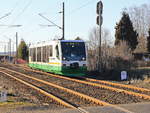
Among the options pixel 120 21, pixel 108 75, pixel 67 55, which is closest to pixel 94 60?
pixel 108 75

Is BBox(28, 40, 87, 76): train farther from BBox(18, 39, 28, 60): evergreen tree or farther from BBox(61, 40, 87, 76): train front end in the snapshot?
BBox(18, 39, 28, 60): evergreen tree

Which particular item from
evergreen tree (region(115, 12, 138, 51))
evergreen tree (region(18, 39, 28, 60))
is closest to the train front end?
evergreen tree (region(115, 12, 138, 51))

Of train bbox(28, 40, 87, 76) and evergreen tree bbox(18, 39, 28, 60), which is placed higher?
evergreen tree bbox(18, 39, 28, 60)

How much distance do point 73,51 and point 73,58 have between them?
0.65 meters

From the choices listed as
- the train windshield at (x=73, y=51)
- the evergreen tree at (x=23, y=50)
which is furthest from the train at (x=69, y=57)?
the evergreen tree at (x=23, y=50)

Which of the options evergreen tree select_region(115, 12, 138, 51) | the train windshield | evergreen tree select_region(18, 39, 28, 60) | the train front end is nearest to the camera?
the train front end

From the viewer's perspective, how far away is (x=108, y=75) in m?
26.5

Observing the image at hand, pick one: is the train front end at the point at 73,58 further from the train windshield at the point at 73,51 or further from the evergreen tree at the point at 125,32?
the evergreen tree at the point at 125,32

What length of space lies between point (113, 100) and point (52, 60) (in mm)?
14090

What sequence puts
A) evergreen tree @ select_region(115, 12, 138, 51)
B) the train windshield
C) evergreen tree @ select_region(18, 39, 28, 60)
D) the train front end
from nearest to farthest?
the train front end → the train windshield → evergreen tree @ select_region(115, 12, 138, 51) → evergreen tree @ select_region(18, 39, 28, 60)

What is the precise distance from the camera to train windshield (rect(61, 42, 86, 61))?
24.4 metres

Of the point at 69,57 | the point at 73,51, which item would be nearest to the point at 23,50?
the point at 73,51

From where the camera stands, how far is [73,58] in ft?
80.1

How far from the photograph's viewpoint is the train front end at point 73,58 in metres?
24.2
